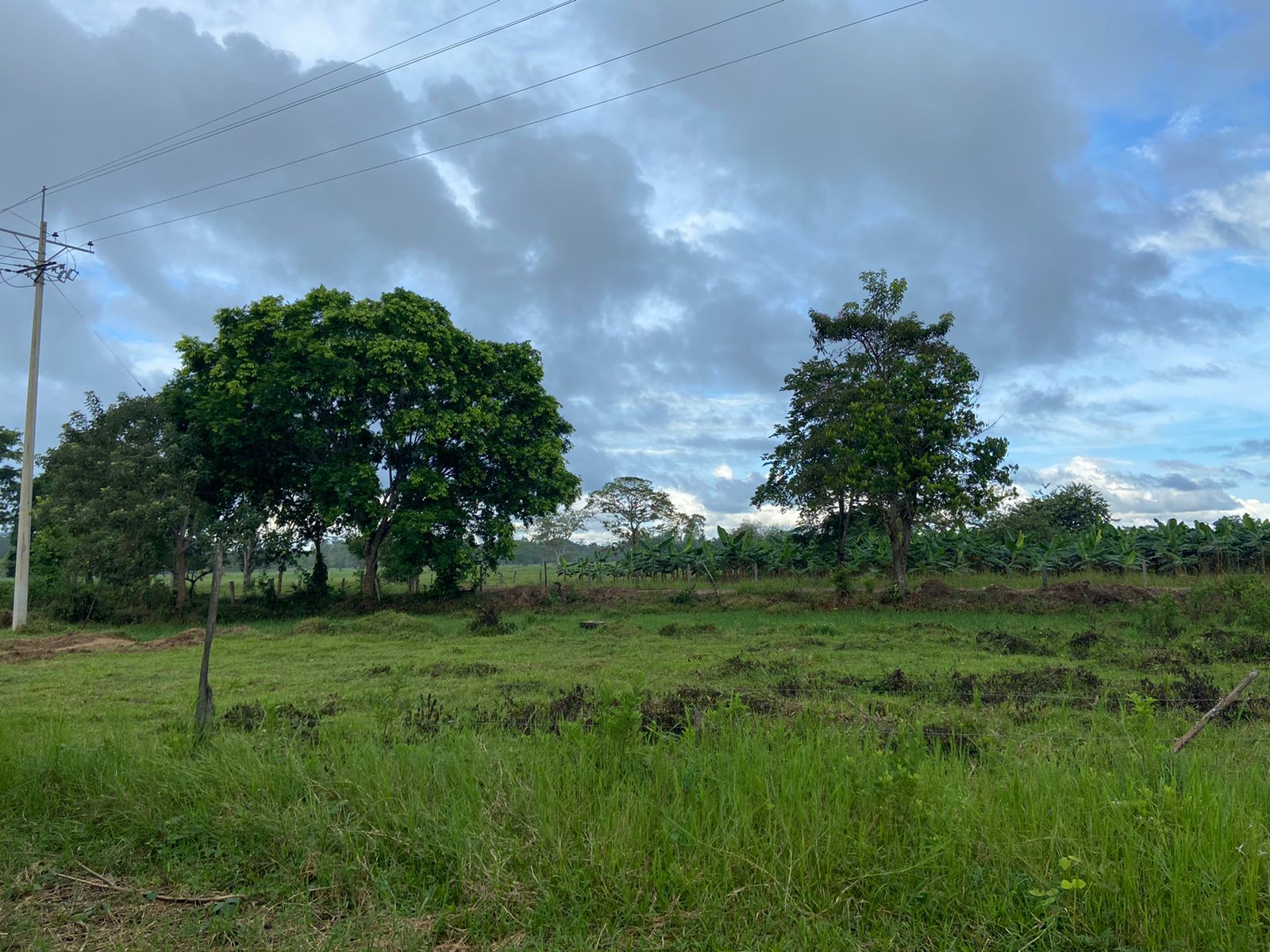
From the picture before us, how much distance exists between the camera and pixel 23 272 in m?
23.9

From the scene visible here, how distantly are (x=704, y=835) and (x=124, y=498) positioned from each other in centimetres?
2647

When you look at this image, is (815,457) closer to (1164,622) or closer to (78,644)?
(1164,622)

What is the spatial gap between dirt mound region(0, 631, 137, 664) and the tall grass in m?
15.1

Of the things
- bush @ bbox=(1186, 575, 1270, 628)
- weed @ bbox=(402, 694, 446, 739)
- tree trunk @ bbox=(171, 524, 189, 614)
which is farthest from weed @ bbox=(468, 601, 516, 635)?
bush @ bbox=(1186, 575, 1270, 628)

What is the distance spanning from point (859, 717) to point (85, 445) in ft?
93.2

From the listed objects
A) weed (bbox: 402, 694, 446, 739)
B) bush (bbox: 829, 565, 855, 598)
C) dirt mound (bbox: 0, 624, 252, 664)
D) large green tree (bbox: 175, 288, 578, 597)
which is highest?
large green tree (bbox: 175, 288, 578, 597)

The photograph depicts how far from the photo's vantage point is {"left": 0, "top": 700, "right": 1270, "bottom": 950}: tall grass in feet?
10.9

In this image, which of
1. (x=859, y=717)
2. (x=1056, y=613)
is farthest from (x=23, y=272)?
(x=1056, y=613)

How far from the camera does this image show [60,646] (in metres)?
18.5

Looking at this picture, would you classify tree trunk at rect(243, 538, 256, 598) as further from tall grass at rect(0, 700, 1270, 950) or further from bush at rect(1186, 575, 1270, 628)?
bush at rect(1186, 575, 1270, 628)

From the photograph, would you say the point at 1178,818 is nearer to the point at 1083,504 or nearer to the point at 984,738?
the point at 984,738

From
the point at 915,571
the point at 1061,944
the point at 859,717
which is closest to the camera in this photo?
the point at 1061,944

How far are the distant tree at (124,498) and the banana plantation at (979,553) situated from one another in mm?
18624

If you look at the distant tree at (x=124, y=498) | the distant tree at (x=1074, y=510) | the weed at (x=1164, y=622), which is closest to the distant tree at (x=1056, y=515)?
the distant tree at (x=1074, y=510)
